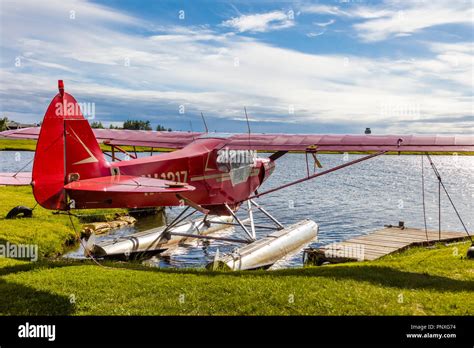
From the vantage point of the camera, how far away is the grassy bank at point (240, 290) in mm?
7559

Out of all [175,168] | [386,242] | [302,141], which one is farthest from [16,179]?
[386,242]

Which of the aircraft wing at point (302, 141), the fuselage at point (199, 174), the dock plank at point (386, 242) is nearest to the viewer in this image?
the fuselage at point (199, 174)

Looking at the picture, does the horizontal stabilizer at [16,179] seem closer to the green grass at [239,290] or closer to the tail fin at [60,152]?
the tail fin at [60,152]

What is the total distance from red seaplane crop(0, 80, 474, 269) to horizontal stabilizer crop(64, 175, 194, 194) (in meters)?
0.02

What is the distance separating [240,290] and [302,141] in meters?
6.45

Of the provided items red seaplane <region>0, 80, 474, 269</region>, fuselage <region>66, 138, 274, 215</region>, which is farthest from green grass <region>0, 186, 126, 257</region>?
fuselage <region>66, 138, 274, 215</region>

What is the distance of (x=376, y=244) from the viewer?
15.6 meters

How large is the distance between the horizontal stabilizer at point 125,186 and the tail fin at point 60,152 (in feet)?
1.03

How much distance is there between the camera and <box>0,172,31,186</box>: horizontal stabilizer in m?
9.45

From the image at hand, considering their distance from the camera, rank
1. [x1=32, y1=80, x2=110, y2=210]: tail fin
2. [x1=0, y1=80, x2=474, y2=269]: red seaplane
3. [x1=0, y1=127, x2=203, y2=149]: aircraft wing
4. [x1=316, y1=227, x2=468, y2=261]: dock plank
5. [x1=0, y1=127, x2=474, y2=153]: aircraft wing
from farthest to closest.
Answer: [x1=0, y1=127, x2=203, y2=149]: aircraft wing, [x1=316, y1=227, x2=468, y2=261]: dock plank, [x1=0, y1=127, x2=474, y2=153]: aircraft wing, [x1=0, y1=80, x2=474, y2=269]: red seaplane, [x1=32, y1=80, x2=110, y2=210]: tail fin

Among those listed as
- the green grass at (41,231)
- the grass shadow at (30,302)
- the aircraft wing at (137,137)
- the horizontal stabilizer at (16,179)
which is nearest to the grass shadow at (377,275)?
the grass shadow at (30,302)

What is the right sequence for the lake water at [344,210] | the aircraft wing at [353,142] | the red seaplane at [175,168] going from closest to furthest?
the red seaplane at [175,168] < the aircraft wing at [353,142] < the lake water at [344,210]

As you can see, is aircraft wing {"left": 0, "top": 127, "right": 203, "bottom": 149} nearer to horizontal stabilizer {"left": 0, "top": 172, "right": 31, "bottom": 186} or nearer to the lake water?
the lake water
